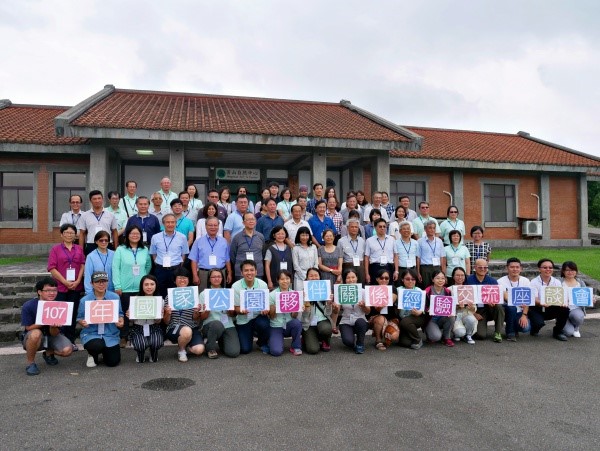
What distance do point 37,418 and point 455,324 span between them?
17.9 ft

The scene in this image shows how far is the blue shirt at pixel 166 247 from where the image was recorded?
6543 millimetres

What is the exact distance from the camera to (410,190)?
17.4 metres

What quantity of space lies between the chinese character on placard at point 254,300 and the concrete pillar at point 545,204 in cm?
1607

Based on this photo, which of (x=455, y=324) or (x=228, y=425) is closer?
(x=228, y=425)

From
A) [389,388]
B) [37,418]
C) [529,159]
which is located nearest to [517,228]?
[529,159]

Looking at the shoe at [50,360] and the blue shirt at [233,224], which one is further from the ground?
the blue shirt at [233,224]

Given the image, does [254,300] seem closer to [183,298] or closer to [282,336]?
[282,336]

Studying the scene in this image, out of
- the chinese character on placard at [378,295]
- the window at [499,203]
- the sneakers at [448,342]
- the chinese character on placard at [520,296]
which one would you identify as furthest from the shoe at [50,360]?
the window at [499,203]

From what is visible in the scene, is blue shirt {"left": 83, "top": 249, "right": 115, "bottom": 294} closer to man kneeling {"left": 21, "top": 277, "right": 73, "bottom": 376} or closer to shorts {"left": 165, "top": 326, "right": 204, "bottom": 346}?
man kneeling {"left": 21, "top": 277, "right": 73, "bottom": 376}

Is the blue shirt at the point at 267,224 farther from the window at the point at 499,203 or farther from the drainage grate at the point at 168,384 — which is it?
the window at the point at 499,203

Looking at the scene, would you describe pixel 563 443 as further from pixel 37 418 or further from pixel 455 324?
pixel 37 418

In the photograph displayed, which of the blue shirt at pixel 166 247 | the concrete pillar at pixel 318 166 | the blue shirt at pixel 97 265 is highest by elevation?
the concrete pillar at pixel 318 166

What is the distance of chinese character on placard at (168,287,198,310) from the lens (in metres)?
5.91

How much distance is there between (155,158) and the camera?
49.8ft
